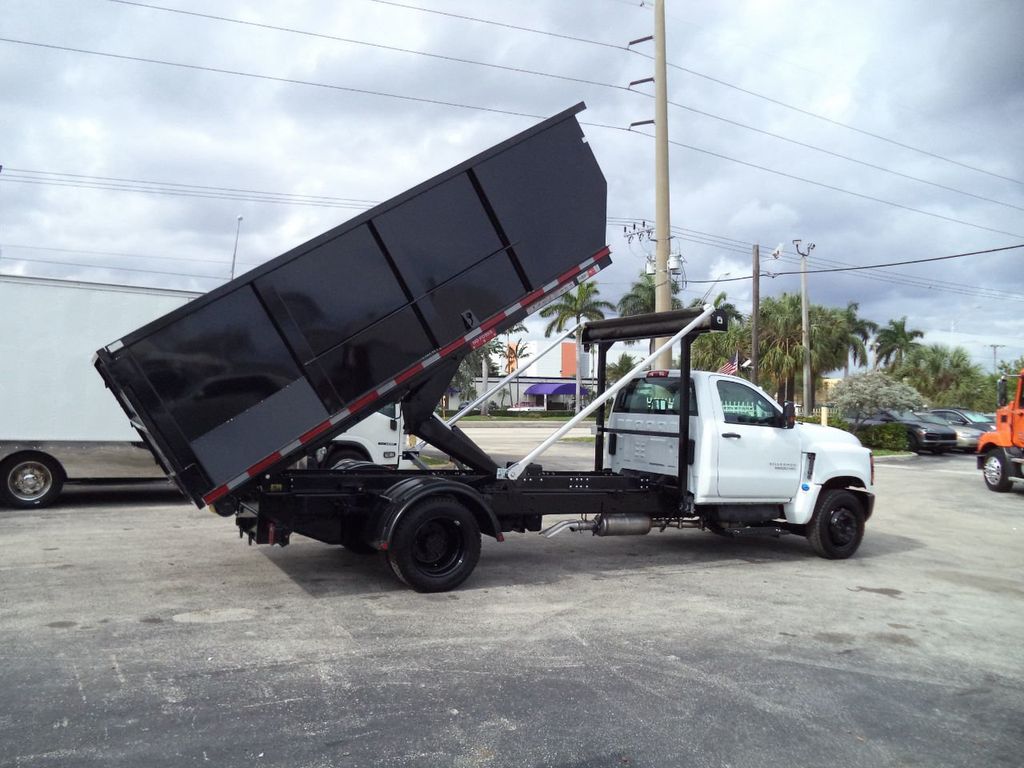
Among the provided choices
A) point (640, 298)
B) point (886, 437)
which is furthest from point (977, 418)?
point (640, 298)

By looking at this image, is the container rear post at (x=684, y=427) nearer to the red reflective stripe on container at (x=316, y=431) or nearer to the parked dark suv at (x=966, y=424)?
the red reflective stripe on container at (x=316, y=431)

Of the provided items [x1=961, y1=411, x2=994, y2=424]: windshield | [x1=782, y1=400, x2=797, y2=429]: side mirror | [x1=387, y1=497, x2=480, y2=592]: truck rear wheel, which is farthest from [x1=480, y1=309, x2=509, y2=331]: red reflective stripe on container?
[x1=961, y1=411, x2=994, y2=424]: windshield

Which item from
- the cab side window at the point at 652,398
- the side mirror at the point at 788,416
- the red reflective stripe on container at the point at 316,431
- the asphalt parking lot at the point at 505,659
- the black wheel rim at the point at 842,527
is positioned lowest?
the asphalt parking lot at the point at 505,659

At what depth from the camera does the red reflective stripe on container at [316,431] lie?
259 inches

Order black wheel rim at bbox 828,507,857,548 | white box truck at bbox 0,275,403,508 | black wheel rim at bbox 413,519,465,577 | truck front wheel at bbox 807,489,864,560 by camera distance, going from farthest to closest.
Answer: white box truck at bbox 0,275,403,508, black wheel rim at bbox 828,507,857,548, truck front wheel at bbox 807,489,864,560, black wheel rim at bbox 413,519,465,577

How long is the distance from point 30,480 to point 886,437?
26.6m

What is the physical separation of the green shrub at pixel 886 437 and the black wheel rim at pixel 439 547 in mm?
24773

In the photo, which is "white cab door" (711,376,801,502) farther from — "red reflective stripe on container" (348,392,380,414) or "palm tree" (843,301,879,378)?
"palm tree" (843,301,879,378)

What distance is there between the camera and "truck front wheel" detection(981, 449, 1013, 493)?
54.0ft

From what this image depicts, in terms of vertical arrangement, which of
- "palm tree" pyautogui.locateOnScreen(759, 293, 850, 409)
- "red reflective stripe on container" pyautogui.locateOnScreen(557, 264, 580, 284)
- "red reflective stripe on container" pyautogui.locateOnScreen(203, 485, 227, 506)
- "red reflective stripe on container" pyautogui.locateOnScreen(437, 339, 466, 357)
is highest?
"palm tree" pyautogui.locateOnScreen(759, 293, 850, 409)

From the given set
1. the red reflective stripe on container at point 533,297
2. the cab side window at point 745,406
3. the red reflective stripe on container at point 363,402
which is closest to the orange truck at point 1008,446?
the cab side window at point 745,406

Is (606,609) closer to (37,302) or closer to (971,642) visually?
(971,642)

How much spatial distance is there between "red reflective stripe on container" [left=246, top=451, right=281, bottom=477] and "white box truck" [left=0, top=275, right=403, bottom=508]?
464 centimetres

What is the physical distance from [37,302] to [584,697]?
10223 mm
